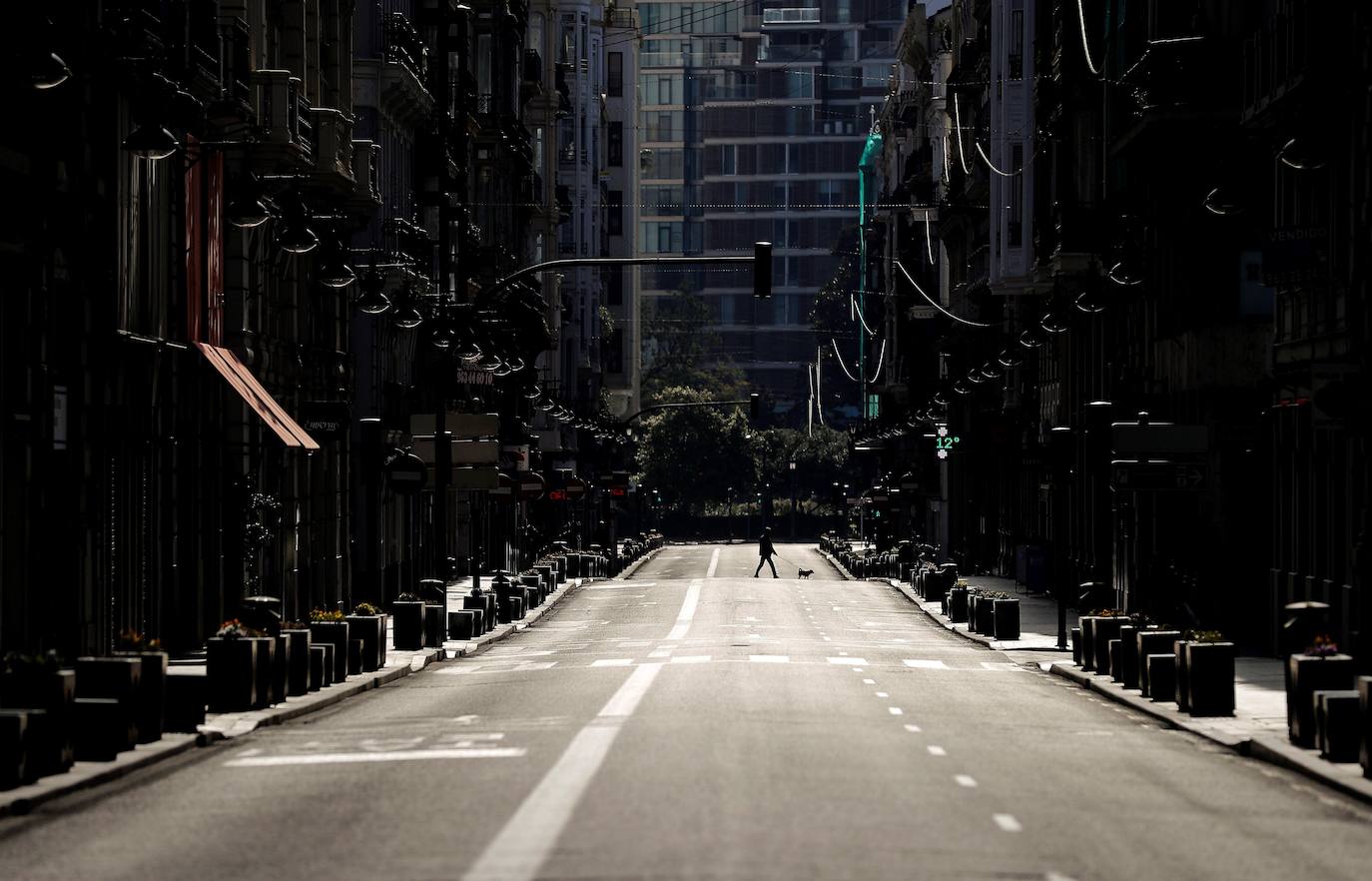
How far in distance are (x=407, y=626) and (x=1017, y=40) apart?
38.8 metres

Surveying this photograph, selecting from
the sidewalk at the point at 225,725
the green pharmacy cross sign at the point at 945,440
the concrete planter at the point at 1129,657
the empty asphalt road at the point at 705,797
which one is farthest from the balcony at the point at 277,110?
the green pharmacy cross sign at the point at 945,440

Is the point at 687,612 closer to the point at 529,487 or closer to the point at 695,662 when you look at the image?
the point at 529,487

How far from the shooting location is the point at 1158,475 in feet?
116

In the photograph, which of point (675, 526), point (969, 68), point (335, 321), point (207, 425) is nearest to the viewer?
point (207, 425)

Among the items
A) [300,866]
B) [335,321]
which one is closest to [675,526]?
[335,321]

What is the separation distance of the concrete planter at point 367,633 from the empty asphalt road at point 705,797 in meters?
2.99

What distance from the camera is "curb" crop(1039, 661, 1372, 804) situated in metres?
19.5

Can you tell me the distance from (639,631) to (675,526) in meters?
131

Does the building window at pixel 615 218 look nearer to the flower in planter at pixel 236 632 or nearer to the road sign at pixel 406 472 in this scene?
the road sign at pixel 406 472

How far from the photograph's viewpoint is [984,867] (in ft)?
45.2

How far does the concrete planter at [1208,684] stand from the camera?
26906 millimetres

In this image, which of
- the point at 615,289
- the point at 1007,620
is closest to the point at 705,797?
the point at 1007,620

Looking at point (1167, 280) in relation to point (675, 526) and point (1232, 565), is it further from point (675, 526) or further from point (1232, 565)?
point (675, 526)

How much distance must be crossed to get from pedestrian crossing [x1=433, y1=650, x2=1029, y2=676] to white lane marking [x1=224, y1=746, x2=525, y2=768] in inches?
566
